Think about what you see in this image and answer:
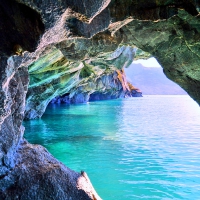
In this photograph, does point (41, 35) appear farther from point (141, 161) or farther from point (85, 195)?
point (141, 161)

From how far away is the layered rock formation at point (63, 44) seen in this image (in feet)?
12.4

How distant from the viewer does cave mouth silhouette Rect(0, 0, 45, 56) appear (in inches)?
138

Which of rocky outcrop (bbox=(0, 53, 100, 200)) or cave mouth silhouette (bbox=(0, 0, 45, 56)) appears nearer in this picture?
cave mouth silhouette (bbox=(0, 0, 45, 56))

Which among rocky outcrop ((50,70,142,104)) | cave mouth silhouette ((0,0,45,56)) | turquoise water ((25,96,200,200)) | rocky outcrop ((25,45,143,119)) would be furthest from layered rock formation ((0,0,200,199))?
rocky outcrop ((50,70,142,104))

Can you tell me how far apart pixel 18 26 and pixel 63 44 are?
6.33 meters

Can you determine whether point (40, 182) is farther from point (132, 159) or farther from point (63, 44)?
point (132, 159)

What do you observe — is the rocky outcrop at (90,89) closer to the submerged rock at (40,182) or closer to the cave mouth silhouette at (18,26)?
the submerged rock at (40,182)

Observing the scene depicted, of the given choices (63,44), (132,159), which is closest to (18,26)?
(63,44)

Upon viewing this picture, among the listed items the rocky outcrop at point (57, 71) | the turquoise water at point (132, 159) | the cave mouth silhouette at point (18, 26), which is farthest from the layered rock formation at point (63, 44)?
the rocky outcrop at point (57, 71)

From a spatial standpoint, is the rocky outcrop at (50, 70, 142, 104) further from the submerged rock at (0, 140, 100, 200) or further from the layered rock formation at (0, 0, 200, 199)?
the submerged rock at (0, 140, 100, 200)

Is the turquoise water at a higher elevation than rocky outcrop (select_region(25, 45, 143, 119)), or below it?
below

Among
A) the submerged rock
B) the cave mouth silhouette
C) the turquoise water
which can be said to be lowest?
the turquoise water

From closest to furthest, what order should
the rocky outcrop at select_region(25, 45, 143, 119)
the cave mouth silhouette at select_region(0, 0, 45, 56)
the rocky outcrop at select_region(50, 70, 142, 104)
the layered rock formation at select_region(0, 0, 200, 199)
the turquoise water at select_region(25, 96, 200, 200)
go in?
the cave mouth silhouette at select_region(0, 0, 45, 56), the layered rock formation at select_region(0, 0, 200, 199), the turquoise water at select_region(25, 96, 200, 200), the rocky outcrop at select_region(25, 45, 143, 119), the rocky outcrop at select_region(50, 70, 142, 104)

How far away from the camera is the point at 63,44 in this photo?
9.88 meters
